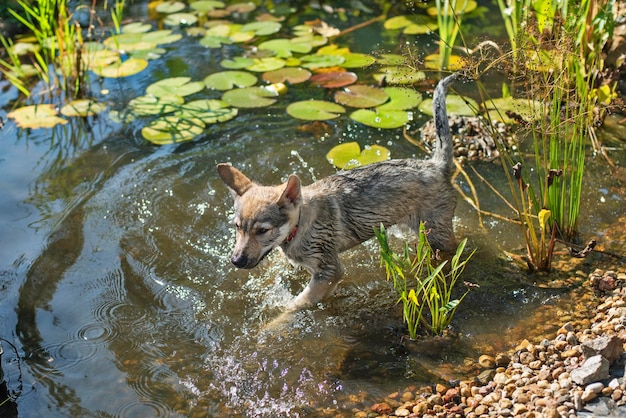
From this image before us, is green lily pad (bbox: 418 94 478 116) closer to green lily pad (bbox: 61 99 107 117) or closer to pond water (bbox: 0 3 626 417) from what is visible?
pond water (bbox: 0 3 626 417)

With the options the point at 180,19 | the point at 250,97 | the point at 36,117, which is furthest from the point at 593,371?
the point at 180,19

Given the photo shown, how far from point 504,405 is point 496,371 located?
444 millimetres

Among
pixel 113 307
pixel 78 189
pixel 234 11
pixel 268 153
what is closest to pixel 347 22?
pixel 234 11

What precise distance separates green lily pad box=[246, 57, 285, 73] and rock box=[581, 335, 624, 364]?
583cm

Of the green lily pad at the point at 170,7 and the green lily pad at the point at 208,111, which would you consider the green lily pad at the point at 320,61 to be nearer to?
the green lily pad at the point at 208,111

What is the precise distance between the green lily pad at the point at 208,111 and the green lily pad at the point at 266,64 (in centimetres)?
91

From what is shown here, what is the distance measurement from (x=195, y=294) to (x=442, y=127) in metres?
2.43

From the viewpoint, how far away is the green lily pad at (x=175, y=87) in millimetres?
8477

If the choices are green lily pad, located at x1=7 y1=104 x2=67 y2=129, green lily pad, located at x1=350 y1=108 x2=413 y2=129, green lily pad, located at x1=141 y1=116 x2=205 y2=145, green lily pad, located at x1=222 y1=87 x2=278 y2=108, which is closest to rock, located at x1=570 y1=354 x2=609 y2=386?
green lily pad, located at x1=350 y1=108 x2=413 y2=129

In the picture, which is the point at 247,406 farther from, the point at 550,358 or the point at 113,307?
the point at 550,358

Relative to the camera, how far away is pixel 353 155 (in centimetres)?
711

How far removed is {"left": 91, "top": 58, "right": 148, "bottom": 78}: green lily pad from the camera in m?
8.98

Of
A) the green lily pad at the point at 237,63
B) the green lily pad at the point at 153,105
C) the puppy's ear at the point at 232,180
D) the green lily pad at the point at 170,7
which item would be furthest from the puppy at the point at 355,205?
the green lily pad at the point at 170,7

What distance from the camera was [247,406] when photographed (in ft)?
15.1
